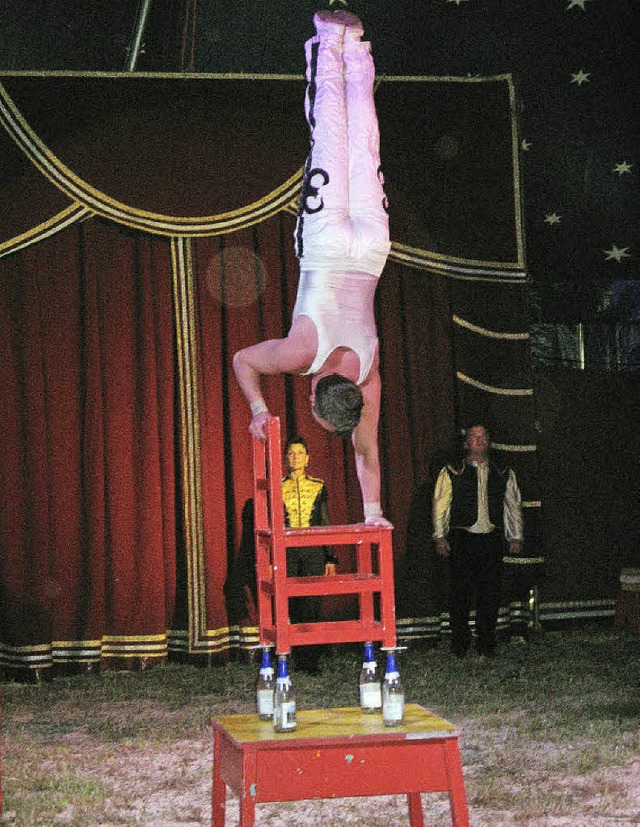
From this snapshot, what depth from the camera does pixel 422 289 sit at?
7949mm

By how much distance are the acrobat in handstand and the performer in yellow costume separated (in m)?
2.96

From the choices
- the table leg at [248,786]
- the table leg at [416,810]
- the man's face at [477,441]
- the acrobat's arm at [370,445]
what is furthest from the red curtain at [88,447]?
the table leg at [248,786]

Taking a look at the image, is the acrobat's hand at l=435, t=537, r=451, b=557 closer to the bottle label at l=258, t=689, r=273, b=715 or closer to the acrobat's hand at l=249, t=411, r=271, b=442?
the acrobat's hand at l=249, t=411, r=271, b=442

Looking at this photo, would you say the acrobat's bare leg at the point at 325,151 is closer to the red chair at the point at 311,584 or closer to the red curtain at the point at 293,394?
the red chair at the point at 311,584

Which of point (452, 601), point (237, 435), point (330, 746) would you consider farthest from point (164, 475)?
point (330, 746)

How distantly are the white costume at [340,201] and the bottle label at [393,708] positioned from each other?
106 centimetres

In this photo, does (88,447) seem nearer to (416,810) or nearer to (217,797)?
(217,797)

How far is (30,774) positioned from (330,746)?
2.08 m

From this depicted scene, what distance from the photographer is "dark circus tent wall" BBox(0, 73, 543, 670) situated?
7250mm

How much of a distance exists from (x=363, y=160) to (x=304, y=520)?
3.36m

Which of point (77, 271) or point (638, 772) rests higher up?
point (77, 271)

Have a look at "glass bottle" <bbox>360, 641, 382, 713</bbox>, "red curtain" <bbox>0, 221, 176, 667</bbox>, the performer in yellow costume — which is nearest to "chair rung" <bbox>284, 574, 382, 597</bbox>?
"glass bottle" <bbox>360, 641, 382, 713</bbox>

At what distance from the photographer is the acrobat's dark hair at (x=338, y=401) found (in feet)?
12.0

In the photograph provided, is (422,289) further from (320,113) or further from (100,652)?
(320,113)
